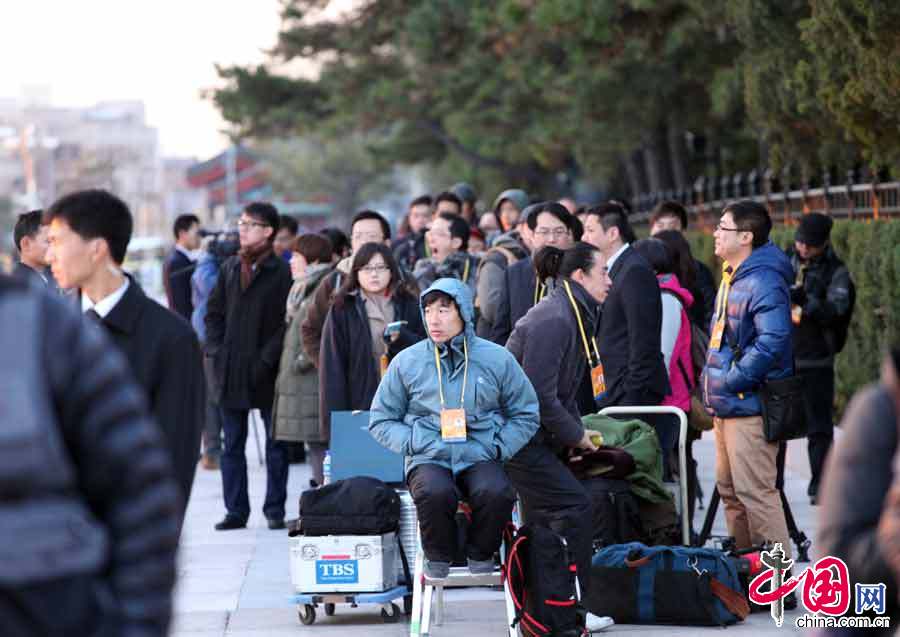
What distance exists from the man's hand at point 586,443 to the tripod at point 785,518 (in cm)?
103

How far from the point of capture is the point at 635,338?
9.25m

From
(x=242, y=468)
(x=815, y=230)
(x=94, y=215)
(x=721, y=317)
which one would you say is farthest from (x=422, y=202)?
(x=94, y=215)

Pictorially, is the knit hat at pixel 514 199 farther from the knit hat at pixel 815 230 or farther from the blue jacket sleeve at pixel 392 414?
the blue jacket sleeve at pixel 392 414

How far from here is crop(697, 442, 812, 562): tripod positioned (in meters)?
8.68

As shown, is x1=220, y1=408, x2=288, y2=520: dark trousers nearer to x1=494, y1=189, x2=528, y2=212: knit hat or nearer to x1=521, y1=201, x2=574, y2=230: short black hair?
x1=521, y1=201, x2=574, y2=230: short black hair

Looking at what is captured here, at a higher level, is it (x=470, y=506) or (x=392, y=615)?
(x=470, y=506)

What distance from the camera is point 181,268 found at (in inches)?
613

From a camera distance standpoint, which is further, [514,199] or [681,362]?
[514,199]

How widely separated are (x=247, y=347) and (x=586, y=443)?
155 inches

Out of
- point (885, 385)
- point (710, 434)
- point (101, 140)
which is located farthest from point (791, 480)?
point (101, 140)

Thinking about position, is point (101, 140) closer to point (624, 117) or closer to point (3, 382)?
point (624, 117)

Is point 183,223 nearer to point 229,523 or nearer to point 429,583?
point 229,523

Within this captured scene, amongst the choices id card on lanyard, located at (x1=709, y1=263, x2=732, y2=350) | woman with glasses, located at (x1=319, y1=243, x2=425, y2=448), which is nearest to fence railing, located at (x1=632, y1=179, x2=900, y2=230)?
woman with glasses, located at (x1=319, y1=243, x2=425, y2=448)

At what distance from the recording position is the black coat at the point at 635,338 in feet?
30.3
